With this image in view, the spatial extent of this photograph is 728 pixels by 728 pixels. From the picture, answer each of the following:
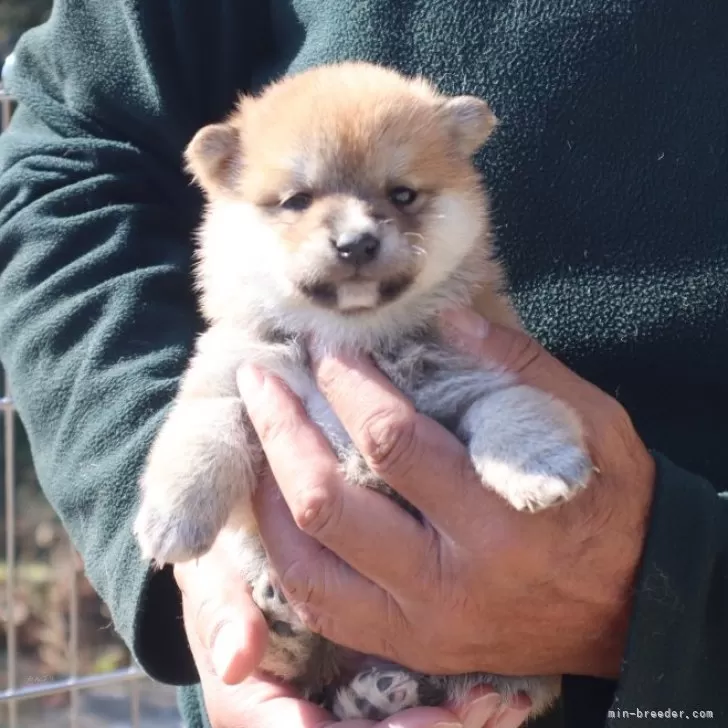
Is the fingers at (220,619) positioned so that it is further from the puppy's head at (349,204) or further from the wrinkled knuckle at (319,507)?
the puppy's head at (349,204)

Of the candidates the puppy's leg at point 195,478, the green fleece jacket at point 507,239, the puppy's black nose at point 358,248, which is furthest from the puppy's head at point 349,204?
the puppy's leg at point 195,478

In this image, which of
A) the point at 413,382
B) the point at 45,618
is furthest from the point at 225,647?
the point at 45,618

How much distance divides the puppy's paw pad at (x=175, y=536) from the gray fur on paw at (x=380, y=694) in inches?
11.8

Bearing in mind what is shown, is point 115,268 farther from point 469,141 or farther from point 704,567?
point 704,567

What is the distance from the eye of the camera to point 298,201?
1557 millimetres

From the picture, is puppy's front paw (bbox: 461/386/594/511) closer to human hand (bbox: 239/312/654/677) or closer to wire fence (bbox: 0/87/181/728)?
human hand (bbox: 239/312/654/677)

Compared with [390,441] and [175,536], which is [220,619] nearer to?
[175,536]

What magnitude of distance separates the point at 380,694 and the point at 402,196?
0.76m

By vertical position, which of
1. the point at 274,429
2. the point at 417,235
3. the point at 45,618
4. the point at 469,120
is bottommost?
the point at 45,618

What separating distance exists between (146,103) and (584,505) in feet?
3.54

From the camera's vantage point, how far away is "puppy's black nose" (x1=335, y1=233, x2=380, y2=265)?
1.42 m

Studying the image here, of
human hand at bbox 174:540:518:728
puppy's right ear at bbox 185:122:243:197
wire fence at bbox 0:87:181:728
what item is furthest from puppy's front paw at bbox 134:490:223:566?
wire fence at bbox 0:87:181:728

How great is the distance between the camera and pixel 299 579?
131 cm

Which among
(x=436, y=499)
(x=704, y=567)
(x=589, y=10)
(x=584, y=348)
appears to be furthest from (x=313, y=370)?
(x=589, y=10)
